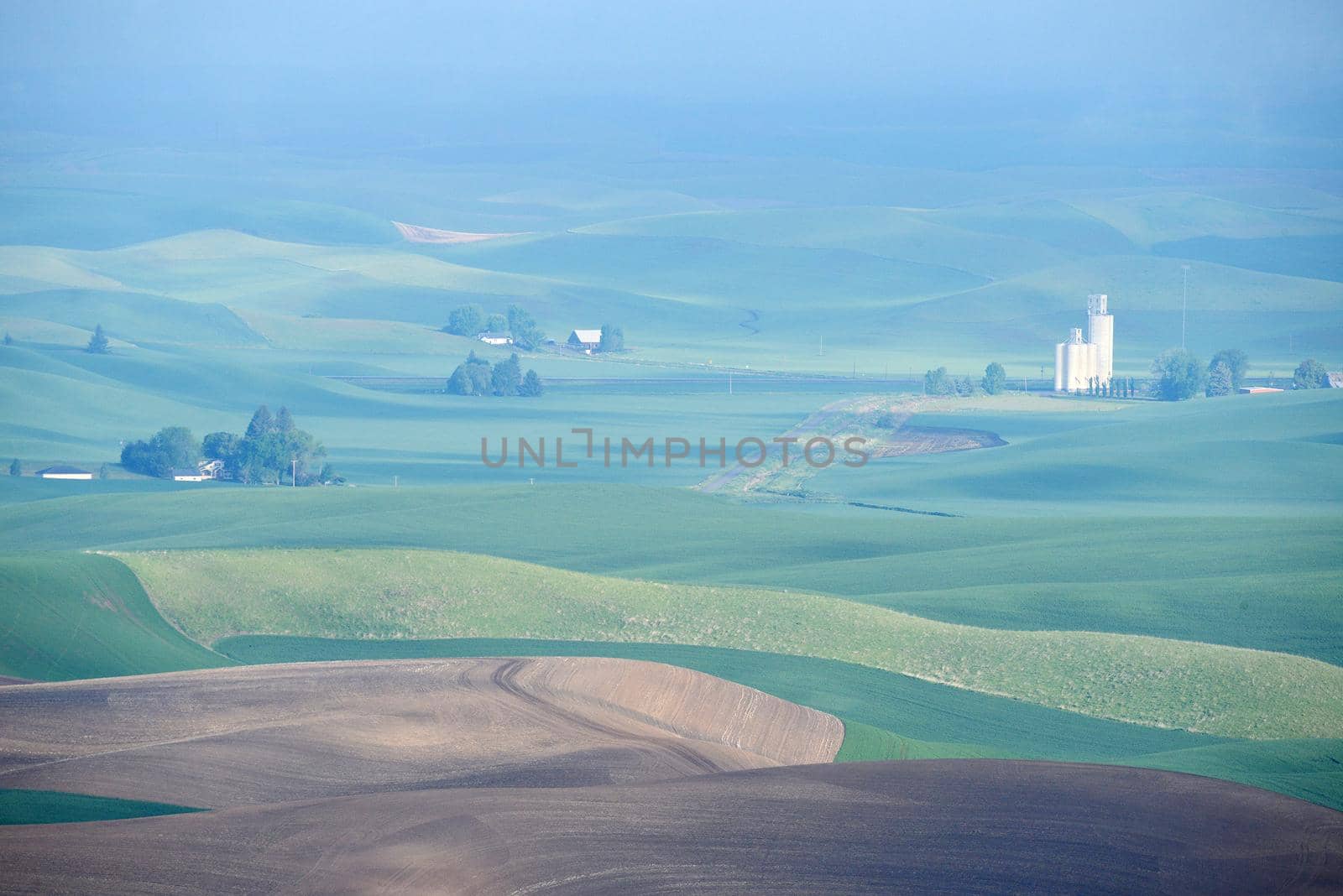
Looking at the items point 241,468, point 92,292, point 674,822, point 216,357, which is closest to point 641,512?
point 241,468

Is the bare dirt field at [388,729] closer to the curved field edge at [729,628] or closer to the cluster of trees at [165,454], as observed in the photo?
the curved field edge at [729,628]

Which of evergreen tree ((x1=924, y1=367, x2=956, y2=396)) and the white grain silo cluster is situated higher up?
the white grain silo cluster

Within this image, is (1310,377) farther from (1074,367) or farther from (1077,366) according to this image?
(1074,367)

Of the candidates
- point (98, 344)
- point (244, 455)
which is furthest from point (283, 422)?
point (98, 344)

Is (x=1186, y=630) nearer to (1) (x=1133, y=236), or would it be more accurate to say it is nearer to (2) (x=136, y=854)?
(2) (x=136, y=854)

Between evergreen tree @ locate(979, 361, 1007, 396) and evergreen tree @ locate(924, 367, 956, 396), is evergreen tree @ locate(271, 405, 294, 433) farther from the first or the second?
evergreen tree @ locate(979, 361, 1007, 396)

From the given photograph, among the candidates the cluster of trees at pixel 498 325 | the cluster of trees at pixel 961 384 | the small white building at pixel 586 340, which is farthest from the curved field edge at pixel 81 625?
the cluster of trees at pixel 498 325

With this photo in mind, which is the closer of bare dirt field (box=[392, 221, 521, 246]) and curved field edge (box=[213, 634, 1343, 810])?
curved field edge (box=[213, 634, 1343, 810])

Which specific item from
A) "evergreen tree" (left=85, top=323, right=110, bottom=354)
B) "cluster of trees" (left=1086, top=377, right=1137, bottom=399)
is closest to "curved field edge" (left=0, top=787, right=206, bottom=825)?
"cluster of trees" (left=1086, top=377, right=1137, bottom=399)
